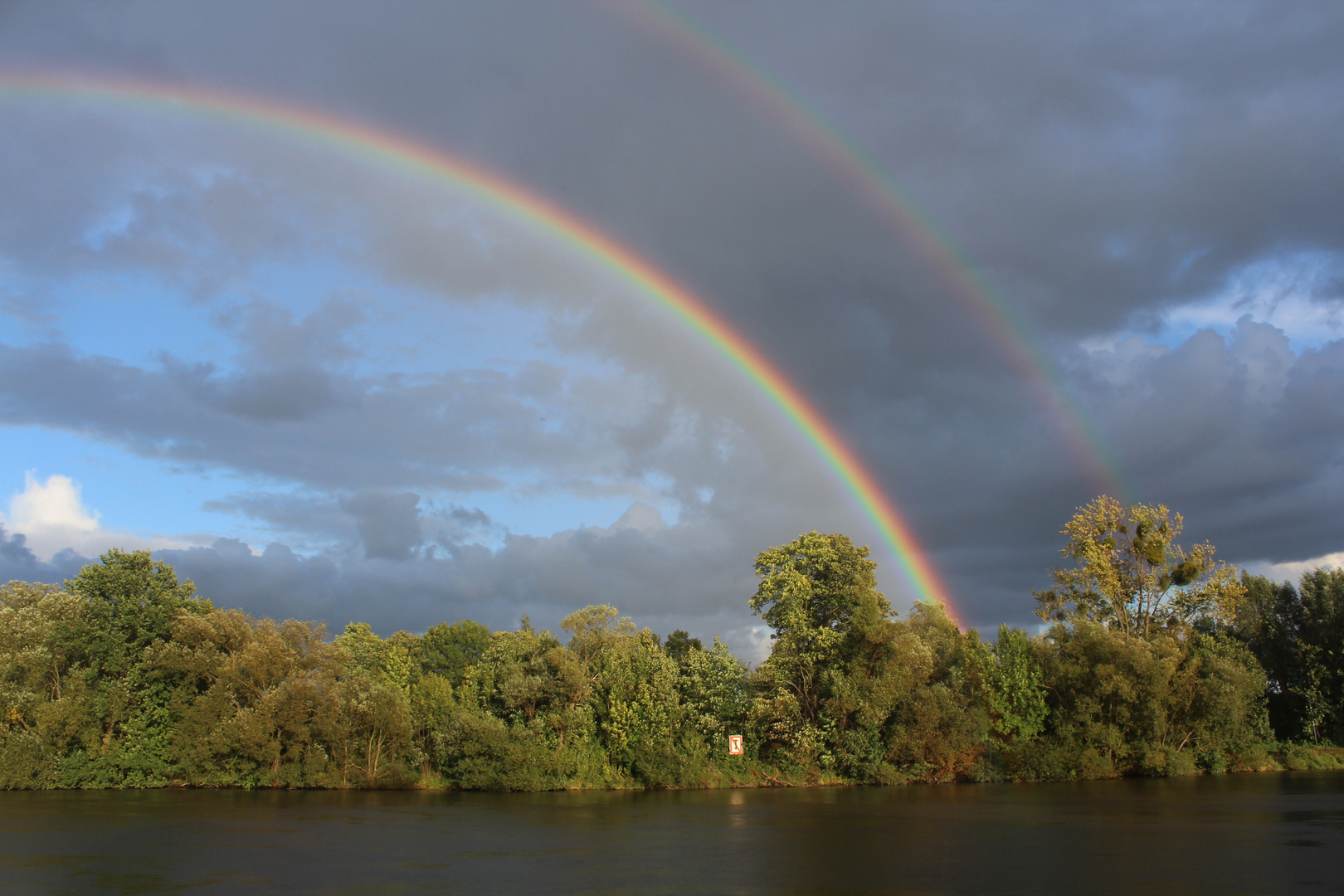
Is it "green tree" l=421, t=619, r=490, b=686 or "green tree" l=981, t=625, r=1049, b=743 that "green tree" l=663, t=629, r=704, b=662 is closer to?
"green tree" l=421, t=619, r=490, b=686

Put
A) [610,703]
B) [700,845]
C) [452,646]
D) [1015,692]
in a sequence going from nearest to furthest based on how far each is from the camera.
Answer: [700,845]
[610,703]
[1015,692]
[452,646]

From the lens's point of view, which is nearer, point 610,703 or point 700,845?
point 700,845

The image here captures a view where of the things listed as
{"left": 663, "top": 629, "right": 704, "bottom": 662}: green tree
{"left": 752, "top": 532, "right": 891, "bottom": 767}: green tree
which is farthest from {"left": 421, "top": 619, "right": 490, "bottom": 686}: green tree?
{"left": 752, "top": 532, "right": 891, "bottom": 767}: green tree

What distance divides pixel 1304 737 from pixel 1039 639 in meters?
34.1

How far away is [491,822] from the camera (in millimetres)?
39094

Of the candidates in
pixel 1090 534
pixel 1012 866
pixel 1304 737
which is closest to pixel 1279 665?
pixel 1304 737

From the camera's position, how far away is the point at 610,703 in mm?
61688

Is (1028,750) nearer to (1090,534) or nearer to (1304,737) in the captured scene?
(1090,534)

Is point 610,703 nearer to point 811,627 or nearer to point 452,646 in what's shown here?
point 811,627

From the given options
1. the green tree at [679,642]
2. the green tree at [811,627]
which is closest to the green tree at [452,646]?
the green tree at [679,642]

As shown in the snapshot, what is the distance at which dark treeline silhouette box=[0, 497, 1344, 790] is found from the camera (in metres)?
61.0

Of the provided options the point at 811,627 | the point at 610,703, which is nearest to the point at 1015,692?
the point at 811,627

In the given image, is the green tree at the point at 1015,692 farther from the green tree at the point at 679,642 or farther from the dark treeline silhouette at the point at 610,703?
the green tree at the point at 679,642

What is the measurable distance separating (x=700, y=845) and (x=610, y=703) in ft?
106
